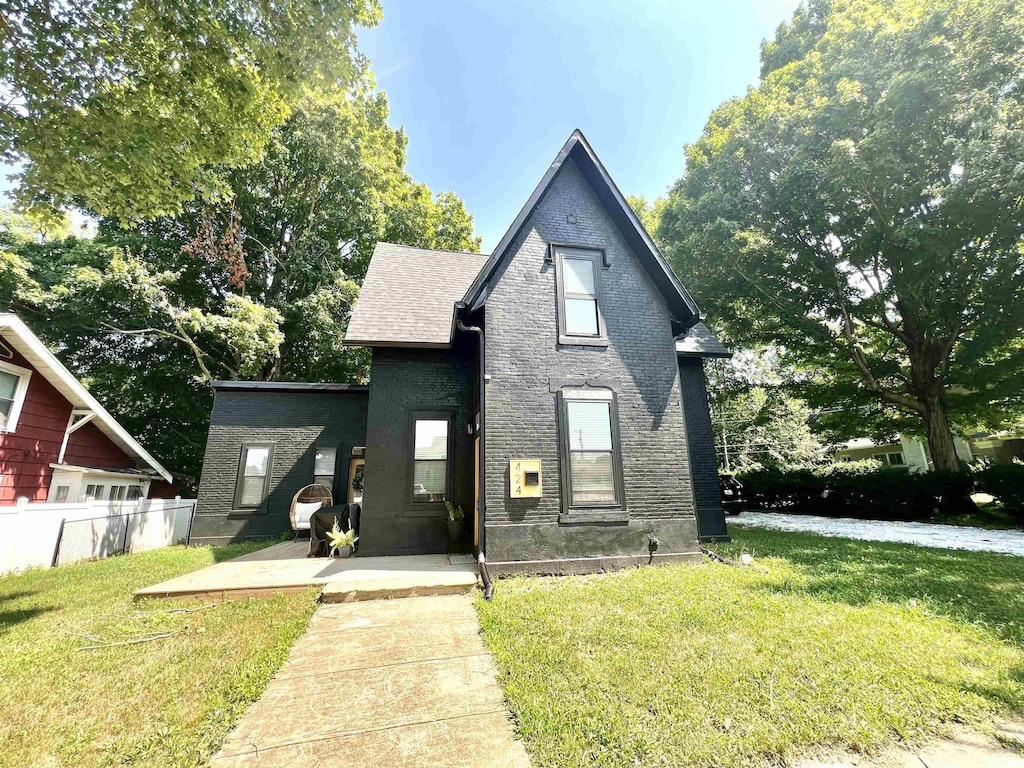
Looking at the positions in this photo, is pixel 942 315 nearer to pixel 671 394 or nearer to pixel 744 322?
pixel 744 322

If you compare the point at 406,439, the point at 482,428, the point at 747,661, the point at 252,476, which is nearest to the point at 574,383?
the point at 482,428

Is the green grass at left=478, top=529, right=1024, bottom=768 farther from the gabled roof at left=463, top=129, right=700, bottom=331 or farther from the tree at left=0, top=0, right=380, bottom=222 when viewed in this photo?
the tree at left=0, top=0, right=380, bottom=222

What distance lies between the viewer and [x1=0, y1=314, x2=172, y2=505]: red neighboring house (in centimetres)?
916

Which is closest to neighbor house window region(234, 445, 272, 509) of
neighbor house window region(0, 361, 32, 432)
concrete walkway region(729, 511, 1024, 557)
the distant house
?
neighbor house window region(0, 361, 32, 432)

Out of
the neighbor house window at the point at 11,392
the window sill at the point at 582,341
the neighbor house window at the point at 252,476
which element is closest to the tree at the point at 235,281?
the neighbor house window at the point at 11,392

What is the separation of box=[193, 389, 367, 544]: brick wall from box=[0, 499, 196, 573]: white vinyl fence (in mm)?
1318

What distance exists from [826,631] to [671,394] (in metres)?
4.33

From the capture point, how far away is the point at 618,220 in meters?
8.48

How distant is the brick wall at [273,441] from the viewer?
10758 millimetres

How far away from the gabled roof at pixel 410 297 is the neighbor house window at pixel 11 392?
756cm

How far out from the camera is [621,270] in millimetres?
8281

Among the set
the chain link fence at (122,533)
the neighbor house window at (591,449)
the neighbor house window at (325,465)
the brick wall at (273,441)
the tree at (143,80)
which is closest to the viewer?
the tree at (143,80)

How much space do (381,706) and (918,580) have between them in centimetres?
716

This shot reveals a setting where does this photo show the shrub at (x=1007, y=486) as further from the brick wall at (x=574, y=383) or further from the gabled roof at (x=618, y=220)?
the brick wall at (x=574, y=383)
